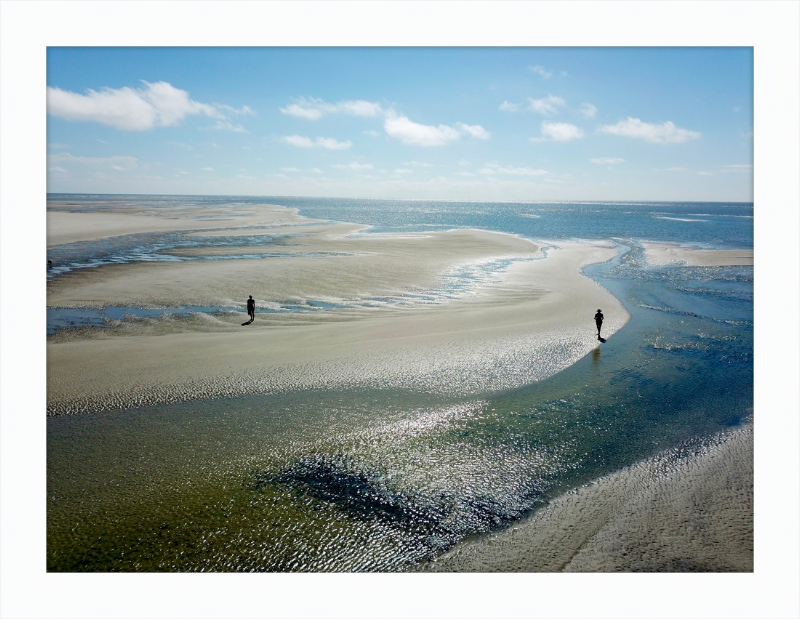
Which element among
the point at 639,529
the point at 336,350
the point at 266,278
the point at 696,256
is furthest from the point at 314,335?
the point at 696,256

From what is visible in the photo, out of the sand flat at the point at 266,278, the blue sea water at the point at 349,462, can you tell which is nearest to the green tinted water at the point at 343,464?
the blue sea water at the point at 349,462

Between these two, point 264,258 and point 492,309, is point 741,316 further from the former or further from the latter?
point 264,258

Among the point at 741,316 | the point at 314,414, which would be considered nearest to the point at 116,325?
the point at 314,414

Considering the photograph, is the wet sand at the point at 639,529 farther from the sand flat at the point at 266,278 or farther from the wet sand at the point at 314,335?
the sand flat at the point at 266,278

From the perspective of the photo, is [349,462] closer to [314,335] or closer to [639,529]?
[639,529]

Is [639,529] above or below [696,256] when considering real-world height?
below

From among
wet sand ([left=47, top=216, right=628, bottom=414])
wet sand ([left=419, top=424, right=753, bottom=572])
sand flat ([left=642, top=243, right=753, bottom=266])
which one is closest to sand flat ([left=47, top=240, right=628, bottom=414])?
wet sand ([left=47, top=216, right=628, bottom=414])
